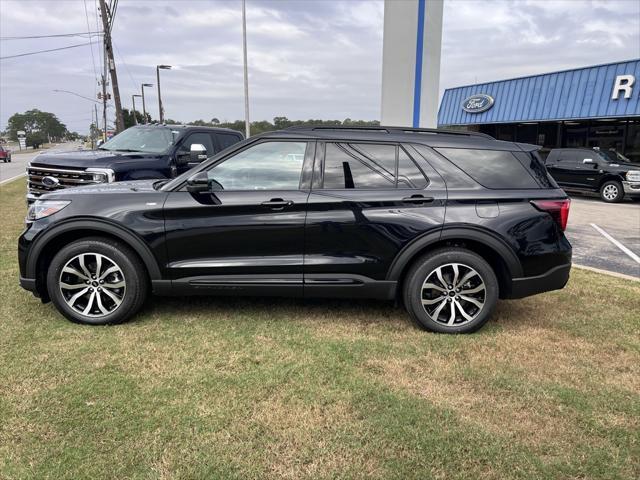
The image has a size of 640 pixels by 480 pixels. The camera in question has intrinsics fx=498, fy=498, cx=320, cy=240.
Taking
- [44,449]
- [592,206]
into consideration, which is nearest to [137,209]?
[44,449]

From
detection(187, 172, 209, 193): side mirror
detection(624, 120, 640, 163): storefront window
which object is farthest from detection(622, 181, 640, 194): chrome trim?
detection(187, 172, 209, 193): side mirror

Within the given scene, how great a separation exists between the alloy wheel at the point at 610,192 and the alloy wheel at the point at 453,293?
543 inches

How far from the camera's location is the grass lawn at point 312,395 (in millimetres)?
2533

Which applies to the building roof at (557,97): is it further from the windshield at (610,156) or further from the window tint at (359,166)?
the window tint at (359,166)

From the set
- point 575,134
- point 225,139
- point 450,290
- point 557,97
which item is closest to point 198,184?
point 450,290

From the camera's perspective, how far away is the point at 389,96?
789 cm

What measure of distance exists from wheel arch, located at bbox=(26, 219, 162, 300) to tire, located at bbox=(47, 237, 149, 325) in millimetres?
85

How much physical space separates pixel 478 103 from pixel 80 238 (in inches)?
939

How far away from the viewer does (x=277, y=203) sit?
4.04m

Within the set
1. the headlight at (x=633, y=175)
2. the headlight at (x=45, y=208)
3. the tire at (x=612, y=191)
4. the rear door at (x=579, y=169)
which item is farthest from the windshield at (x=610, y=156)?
the headlight at (x=45, y=208)

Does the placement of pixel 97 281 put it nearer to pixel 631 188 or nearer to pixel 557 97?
pixel 631 188

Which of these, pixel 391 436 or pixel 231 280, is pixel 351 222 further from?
pixel 391 436

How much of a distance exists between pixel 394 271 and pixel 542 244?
1.25 m

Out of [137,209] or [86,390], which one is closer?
[86,390]
